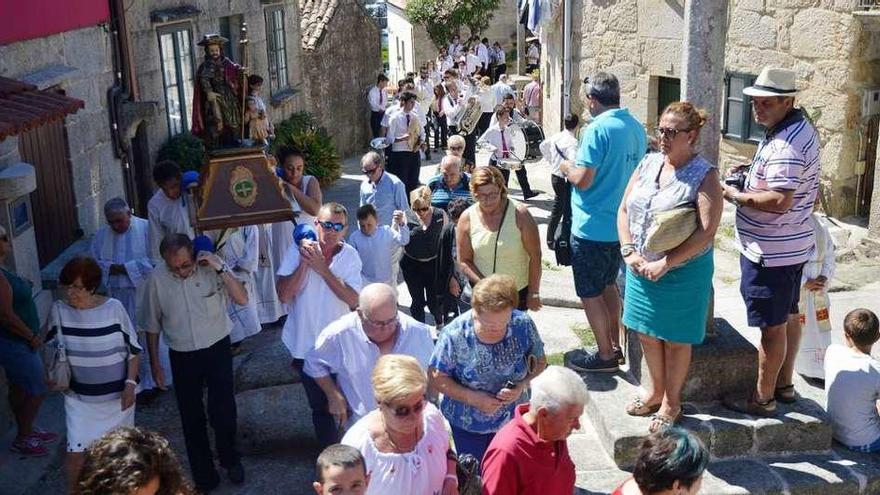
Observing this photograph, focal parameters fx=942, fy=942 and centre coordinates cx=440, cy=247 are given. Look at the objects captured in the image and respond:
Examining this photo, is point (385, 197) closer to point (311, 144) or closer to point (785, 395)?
point (785, 395)

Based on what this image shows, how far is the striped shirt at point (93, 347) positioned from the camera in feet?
17.1

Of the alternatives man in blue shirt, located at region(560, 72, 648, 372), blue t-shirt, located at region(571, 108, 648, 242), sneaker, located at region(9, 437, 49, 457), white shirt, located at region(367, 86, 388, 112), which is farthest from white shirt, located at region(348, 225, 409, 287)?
white shirt, located at region(367, 86, 388, 112)

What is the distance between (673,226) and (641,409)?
1174 millimetres

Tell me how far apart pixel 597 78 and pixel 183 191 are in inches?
129

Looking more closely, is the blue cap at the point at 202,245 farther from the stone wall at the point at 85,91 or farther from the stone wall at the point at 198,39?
the stone wall at the point at 198,39

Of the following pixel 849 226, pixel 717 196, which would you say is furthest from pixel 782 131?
pixel 849 226

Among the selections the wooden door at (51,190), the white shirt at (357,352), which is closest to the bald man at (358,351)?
the white shirt at (357,352)

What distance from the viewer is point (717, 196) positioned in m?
4.82

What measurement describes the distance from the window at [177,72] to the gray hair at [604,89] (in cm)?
670

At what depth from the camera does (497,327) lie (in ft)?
14.7

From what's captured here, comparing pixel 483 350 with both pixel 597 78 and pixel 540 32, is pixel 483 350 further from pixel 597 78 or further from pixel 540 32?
pixel 540 32

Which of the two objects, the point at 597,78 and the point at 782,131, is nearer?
the point at 782,131

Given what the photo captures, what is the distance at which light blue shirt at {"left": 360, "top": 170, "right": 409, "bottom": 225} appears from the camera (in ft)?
26.8

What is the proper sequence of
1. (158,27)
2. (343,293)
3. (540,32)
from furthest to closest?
1. (540,32)
2. (158,27)
3. (343,293)
